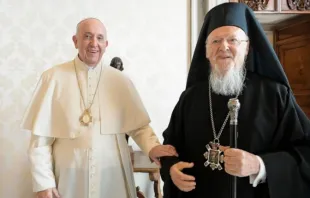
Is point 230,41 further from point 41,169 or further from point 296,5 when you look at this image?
point 296,5

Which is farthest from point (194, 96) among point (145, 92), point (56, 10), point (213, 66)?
point (56, 10)

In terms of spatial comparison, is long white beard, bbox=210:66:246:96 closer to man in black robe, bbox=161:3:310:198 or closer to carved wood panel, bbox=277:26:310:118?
man in black robe, bbox=161:3:310:198

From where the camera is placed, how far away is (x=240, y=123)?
5.88ft

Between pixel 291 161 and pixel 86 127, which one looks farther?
pixel 86 127

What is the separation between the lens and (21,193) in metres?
3.53

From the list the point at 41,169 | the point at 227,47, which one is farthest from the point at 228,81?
the point at 41,169

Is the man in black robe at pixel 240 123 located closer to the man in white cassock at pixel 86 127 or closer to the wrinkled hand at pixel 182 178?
the wrinkled hand at pixel 182 178

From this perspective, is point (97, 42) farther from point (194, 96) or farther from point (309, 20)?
point (309, 20)

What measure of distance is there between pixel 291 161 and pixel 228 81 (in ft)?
1.55

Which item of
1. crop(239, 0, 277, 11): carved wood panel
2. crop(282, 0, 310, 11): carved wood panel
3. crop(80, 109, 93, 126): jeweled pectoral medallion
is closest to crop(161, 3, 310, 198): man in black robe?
crop(80, 109, 93, 126): jeweled pectoral medallion

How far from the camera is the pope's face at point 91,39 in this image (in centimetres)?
213

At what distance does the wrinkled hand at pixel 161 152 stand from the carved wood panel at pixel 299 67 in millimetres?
2972

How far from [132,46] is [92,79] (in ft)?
4.87

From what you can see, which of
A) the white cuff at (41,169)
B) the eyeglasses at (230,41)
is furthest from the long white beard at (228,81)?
the white cuff at (41,169)
